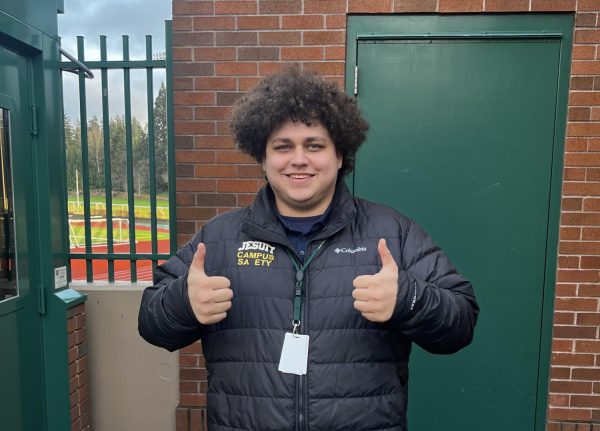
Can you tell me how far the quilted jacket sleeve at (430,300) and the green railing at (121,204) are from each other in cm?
186

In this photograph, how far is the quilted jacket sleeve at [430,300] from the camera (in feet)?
4.43

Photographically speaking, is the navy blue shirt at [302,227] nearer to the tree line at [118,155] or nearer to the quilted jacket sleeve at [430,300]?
the quilted jacket sleeve at [430,300]

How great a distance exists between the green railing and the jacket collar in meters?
1.48

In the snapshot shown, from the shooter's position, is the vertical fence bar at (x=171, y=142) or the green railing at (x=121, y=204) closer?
the vertical fence bar at (x=171, y=142)

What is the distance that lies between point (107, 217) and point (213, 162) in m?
0.91

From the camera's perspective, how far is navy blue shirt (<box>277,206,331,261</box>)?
1.59 m

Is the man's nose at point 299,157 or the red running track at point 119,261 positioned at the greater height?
the man's nose at point 299,157

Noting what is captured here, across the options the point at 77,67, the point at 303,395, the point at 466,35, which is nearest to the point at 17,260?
the point at 77,67

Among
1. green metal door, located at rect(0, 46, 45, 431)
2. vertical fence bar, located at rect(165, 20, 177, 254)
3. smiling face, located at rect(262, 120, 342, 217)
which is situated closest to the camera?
smiling face, located at rect(262, 120, 342, 217)

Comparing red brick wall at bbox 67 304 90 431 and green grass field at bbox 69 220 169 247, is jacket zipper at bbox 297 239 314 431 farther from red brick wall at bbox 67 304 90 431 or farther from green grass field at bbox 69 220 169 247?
red brick wall at bbox 67 304 90 431

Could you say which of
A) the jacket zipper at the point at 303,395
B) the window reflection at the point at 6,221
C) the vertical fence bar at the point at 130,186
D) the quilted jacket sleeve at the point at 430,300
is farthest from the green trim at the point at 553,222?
the window reflection at the point at 6,221

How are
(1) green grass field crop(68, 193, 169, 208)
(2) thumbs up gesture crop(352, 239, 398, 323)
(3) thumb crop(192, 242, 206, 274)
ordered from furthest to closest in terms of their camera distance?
(1) green grass field crop(68, 193, 169, 208) → (3) thumb crop(192, 242, 206, 274) → (2) thumbs up gesture crop(352, 239, 398, 323)

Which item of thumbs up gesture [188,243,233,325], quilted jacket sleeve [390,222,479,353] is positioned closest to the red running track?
thumbs up gesture [188,243,233,325]

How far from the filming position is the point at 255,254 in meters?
1.54
